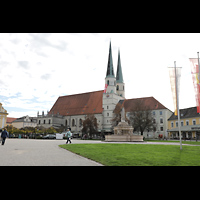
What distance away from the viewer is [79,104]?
92.0 metres

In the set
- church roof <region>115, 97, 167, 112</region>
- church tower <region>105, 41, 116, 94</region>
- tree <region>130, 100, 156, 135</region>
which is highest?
church tower <region>105, 41, 116, 94</region>

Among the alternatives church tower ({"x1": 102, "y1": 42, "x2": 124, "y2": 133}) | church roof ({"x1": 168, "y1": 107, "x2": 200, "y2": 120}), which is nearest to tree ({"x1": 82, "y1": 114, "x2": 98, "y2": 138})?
church tower ({"x1": 102, "y1": 42, "x2": 124, "y2": 133})

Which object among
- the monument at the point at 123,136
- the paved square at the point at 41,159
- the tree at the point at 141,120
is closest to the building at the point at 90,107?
the tree at the point at 141,120

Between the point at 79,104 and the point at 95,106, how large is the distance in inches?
376

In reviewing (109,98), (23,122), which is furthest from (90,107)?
(23,122)

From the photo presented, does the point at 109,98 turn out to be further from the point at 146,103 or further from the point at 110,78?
the point at 146,103

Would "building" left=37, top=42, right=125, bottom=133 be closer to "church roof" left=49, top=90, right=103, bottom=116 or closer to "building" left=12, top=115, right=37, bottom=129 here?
"church roof" left=49, top=90, right=103, bottom=116

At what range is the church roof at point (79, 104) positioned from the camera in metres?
86.1

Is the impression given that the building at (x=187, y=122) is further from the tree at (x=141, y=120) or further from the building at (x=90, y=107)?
the building at (x=90, y=107)

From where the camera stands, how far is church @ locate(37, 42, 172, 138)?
264ft

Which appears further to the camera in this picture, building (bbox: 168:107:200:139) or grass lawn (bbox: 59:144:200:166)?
building (bbox: 168:107:200:139)

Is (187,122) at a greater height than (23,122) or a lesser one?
lesser
